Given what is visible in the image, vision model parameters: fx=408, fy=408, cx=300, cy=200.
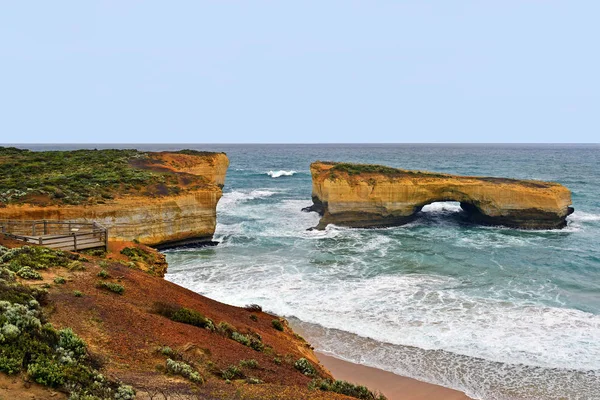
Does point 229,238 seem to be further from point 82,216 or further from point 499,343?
point 499,343

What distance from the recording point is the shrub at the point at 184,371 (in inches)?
328

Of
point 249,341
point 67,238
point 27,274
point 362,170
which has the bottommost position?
point 249,341

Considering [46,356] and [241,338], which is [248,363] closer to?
[241,338]

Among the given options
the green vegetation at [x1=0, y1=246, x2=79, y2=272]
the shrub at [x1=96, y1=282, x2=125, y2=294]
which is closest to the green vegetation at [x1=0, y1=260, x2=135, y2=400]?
the shrub at [x1=96, y1=282, x2=125, y2=294]

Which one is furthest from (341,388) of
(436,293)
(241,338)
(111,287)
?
(436,293)

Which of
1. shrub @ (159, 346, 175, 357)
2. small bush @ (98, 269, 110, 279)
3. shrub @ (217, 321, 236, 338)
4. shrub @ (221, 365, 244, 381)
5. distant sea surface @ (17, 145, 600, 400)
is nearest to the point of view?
shrub @ (221, 365, 244, 381)

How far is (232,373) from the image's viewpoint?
9.22 meters

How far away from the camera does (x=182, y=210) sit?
28391mm

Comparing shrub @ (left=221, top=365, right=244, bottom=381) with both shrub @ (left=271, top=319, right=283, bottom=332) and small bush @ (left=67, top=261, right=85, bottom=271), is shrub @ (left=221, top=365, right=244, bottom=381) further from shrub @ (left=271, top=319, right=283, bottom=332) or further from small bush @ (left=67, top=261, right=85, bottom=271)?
small bush @ (left=67, top=261, right=85, bottom=271)

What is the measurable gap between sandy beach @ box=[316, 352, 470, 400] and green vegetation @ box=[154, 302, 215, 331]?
5.02 meters

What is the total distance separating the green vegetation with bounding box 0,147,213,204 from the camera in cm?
2488

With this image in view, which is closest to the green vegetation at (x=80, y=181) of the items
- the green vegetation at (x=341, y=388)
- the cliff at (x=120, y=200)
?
the cliff at (x=120, y=200)

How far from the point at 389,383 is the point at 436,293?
27.0 feet

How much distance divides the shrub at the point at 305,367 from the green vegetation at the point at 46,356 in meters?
4.98
